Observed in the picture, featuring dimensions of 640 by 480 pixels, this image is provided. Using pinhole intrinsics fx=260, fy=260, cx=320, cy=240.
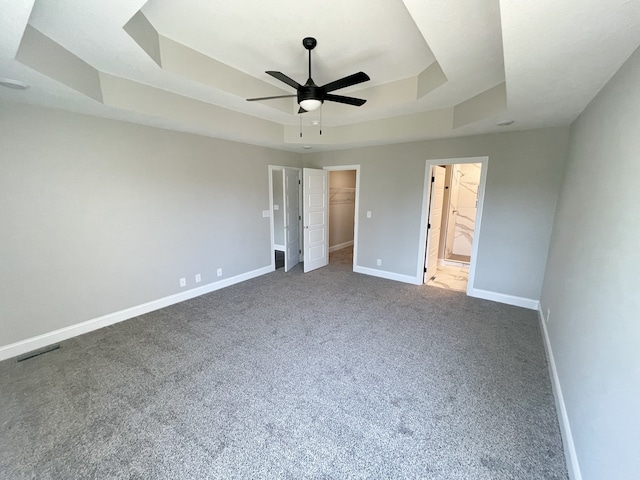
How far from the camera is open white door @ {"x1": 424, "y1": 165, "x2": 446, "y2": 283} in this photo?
4420 millimetres

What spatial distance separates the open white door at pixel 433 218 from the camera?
4.42 meters

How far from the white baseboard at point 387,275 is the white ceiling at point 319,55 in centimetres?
249

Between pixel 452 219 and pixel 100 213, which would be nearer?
pixel 100 213

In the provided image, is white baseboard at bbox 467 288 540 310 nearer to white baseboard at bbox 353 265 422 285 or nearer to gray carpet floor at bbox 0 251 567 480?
gray carpet floor at bbox 0 251 567 480

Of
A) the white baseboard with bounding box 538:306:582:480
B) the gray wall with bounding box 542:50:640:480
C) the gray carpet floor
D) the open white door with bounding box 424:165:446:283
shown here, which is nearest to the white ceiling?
the gray wall with bounding box 542:50:640:480

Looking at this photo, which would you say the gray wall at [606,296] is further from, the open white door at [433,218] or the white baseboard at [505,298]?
the open white door at [433,218]

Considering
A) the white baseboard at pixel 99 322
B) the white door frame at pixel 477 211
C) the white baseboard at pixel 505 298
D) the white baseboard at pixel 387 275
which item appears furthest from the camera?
the white baseboard at pixel 387 275

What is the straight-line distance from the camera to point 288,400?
206 cm

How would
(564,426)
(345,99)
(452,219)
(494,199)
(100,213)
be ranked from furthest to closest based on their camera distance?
1. (452,219)
2. (494,199)
3. (100,213)
4. (345,99)
5. (564,426)

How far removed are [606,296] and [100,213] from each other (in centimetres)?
447

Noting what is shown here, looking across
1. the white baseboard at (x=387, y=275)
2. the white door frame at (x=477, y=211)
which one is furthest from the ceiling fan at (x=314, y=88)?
the white baseboard at (x=387, y=275)

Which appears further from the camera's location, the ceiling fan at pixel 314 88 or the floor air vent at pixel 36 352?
the floor air vent at pixel 36 352

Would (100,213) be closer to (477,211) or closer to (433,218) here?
(433,218)

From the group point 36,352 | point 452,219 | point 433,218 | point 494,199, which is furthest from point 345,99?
point 452,219
